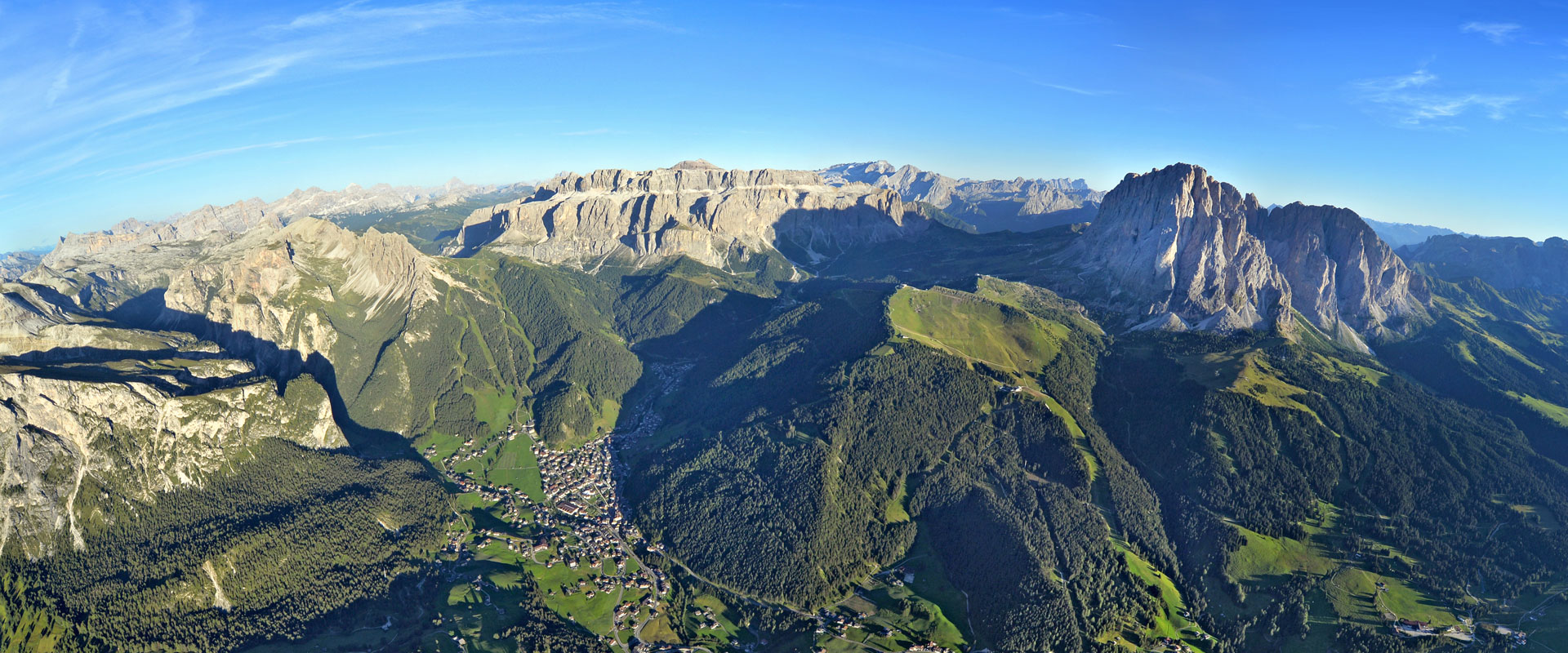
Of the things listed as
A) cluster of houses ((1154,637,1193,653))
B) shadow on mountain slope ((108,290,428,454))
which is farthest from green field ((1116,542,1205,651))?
shadow on mountain slope ((108,290,428,454))

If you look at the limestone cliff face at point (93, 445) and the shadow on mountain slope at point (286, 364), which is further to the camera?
the shadow on mountain slope at point (286, 364)

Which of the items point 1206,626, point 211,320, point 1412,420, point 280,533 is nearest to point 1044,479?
point 1206,626

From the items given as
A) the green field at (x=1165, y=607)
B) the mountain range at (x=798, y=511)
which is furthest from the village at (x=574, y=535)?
the green field at (x=1165, y=607)

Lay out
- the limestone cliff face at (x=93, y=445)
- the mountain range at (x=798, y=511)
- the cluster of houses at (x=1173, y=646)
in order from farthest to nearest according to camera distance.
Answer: the limestone cliff face at (x=93, y=445), the mountain range at (x=798, y=511), the cluster of houses at (x=1173, y=646)

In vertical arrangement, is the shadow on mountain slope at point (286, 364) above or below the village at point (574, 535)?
above

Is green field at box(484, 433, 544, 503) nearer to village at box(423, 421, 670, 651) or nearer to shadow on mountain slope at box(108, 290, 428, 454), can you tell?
village at box(423, 421, 670, 651)

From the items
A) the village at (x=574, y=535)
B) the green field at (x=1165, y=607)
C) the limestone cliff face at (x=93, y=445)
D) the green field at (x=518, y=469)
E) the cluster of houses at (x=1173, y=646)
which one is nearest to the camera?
the cluster of houses at (x=1173, y=646)

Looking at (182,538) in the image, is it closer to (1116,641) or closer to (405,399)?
(405,399)

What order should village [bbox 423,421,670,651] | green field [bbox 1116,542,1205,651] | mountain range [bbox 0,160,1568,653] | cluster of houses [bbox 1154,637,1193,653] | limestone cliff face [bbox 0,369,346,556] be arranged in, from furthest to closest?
village [bbox 423,421,670,651] → limestone cliff face [bbox 0,369,346,556] → green field [bbox 1116,542,1205,651] → mountain range [bbox 0,160,1568,653] → cluster of houses [bbox 1154,637,1193,653]

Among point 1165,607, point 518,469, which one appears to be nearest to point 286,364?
point 518,469

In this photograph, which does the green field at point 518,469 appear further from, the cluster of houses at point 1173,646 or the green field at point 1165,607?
the cluster of houses at point 1173,646
